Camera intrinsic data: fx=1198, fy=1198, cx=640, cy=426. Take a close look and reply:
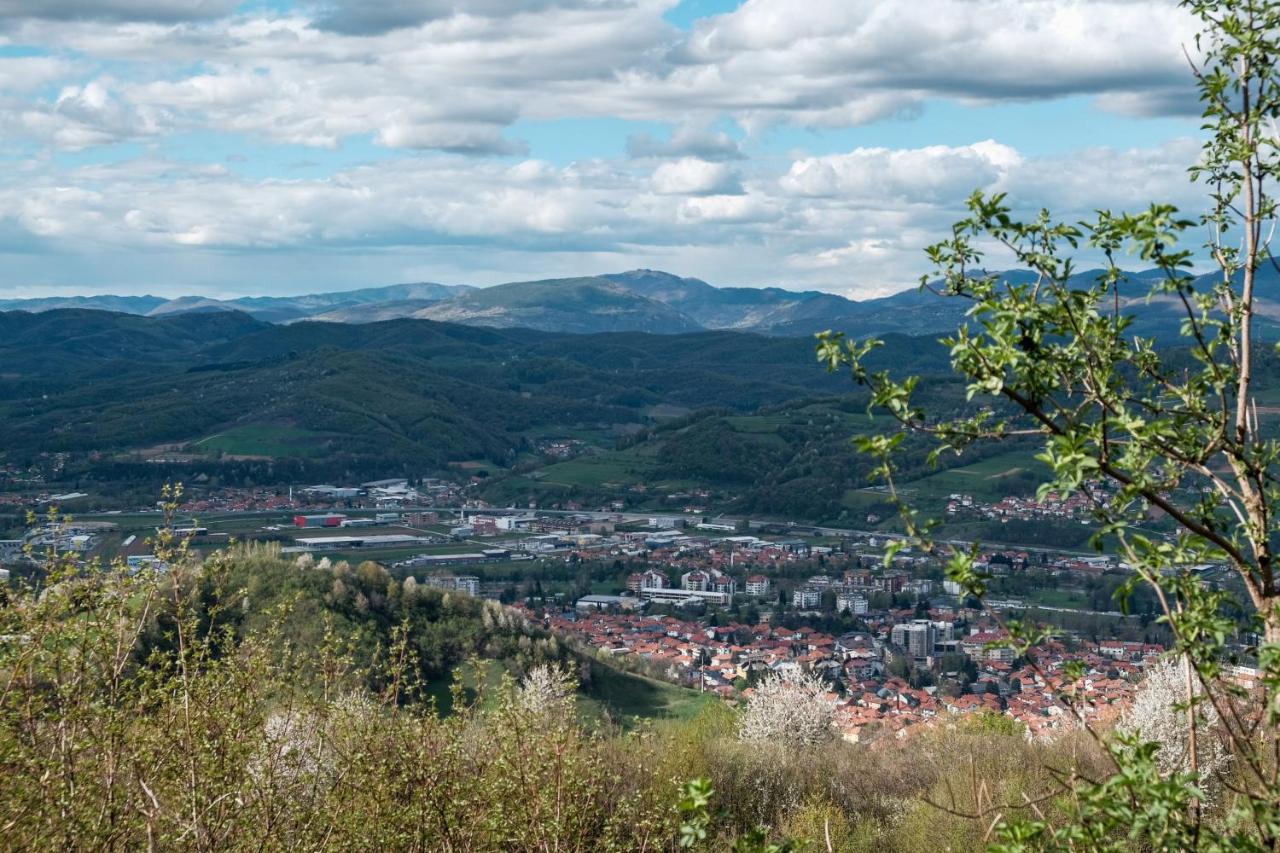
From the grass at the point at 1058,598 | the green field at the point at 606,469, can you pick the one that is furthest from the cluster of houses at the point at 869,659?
the green field at the point at 606,469

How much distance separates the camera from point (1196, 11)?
5.48 m

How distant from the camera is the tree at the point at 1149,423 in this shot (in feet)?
13.5

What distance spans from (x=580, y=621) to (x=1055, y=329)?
70770 millimetres

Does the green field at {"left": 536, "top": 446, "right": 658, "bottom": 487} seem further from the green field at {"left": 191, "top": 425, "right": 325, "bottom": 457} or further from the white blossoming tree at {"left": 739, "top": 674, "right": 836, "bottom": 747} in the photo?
the white blossoming tree at {"left": 739, "top": 674, "right": 836, "bottom": 747}

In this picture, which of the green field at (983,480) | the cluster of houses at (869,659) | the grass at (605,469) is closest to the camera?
the cluster of houses at (869,659)

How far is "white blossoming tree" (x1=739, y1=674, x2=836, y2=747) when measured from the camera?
1125 inches

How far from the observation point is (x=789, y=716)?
96.2ft

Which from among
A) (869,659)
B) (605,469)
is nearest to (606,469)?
(605,469)

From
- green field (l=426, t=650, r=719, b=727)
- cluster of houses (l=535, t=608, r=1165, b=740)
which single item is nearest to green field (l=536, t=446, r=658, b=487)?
cluster of houses (l=535, t=608, r=1165, b=740)

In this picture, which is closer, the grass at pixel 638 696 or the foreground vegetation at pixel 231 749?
the foreground vegetation at pixel 231 749

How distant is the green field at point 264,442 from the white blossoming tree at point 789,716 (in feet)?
391

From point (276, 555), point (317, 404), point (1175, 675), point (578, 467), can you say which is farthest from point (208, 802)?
point (317, 404)

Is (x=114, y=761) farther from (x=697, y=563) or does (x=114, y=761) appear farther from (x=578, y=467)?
(x=578, y=467)

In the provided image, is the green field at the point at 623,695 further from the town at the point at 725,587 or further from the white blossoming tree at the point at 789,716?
the white blossoming tree at the point at 789,716
